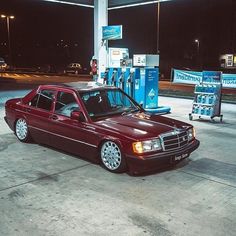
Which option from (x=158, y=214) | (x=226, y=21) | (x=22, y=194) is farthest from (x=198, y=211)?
(x=226, y=21)

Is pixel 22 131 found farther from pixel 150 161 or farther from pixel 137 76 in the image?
pixel 137 76

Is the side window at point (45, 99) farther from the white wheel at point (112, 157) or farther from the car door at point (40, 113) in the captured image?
the white wheel at point (112, 157)

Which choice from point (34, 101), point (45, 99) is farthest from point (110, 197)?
point (34, 101)

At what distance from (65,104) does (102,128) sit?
4.10 feet

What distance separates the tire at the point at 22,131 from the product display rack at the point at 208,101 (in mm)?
5419

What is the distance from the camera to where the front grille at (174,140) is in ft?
19.1

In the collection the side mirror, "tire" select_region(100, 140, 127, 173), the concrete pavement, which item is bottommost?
the concrete pavement

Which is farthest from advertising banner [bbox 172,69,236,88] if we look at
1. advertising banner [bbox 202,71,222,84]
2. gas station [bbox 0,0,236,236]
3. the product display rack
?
gas station [bbox 0,0,236,236]

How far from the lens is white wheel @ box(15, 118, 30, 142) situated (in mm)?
7816

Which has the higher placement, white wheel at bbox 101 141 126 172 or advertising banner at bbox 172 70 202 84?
advertising banner at bbox 172 70 202 84

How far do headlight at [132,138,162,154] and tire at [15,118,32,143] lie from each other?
3.10 metres

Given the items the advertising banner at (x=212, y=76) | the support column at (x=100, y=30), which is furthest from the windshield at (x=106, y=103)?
the support column at (x=100, y=30)

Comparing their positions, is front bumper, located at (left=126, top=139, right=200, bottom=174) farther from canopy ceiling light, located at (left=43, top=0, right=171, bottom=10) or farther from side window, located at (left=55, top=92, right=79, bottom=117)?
canopy ceiling light, located at (left=43, top=0, right=171, bottom=10)

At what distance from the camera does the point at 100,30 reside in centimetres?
1536
